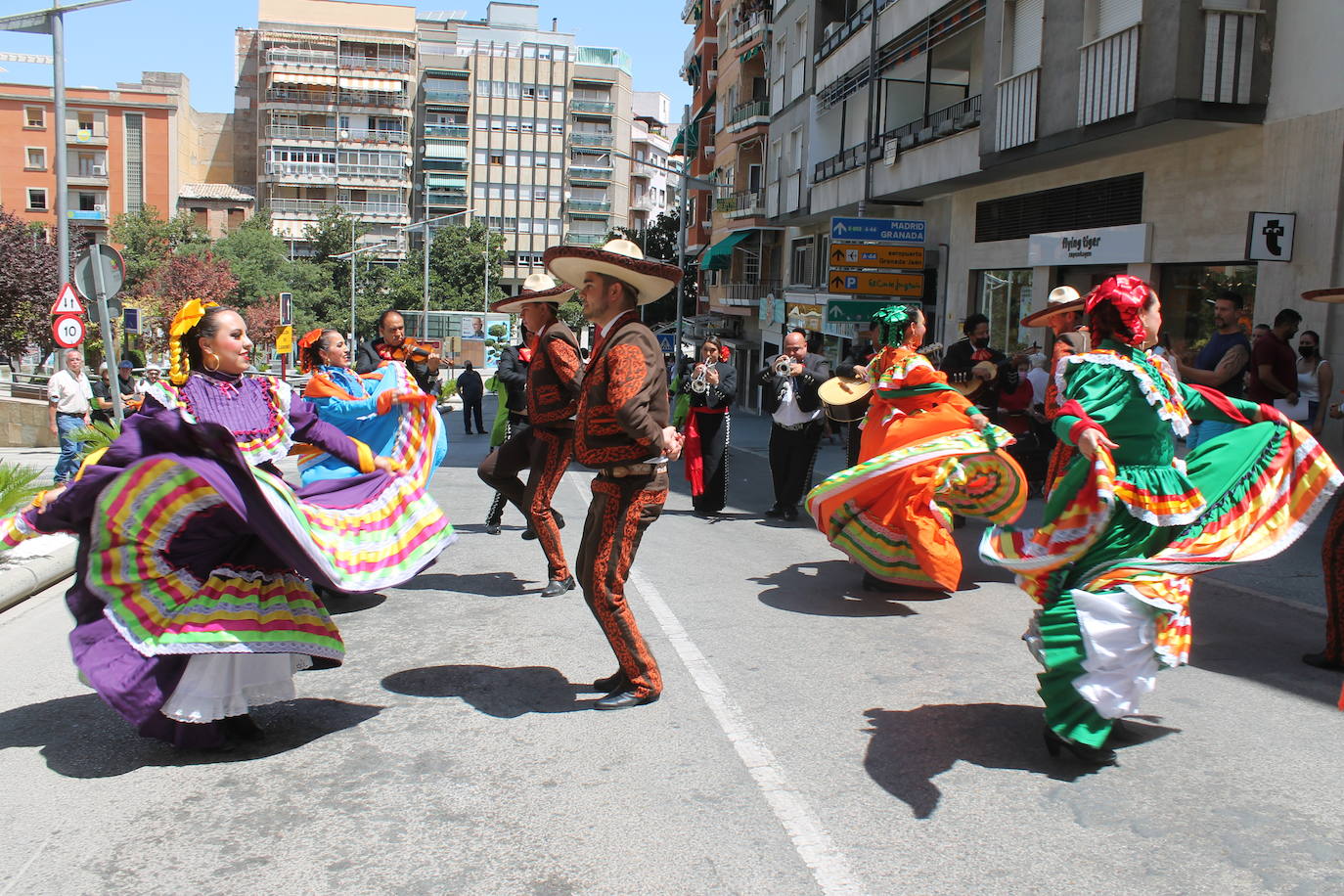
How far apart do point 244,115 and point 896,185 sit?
90.1 m

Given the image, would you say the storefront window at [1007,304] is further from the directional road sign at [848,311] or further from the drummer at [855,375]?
the drummer at [855,375]

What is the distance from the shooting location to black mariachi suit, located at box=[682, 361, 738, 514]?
1153cm

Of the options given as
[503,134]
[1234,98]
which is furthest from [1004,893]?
[503,134]

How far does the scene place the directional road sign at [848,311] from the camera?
18688 mm

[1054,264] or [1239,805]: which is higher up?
[1054,264]

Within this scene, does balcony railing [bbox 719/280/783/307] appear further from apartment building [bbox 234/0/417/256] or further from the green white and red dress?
apartment building [bbox 234/0/417/256]

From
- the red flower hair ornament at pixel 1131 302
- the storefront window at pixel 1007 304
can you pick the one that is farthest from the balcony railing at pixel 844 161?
the red flower hair ornament at pixel 1131 302

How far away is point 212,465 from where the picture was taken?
14.1 feet

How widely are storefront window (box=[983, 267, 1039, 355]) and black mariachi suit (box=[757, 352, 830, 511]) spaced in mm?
8836

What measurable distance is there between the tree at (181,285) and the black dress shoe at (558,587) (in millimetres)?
53931

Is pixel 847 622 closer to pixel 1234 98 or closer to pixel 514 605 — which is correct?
pixel 514 605

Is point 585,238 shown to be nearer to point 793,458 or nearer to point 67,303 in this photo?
point 67,303

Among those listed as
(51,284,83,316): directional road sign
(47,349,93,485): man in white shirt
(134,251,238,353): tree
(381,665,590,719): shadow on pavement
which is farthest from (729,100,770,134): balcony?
(381,665,590,719): shadow on pavement

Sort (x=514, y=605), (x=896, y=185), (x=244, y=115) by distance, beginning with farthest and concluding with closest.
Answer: (x=244, y=115)
(x=896, y=185)
(x=514, y=605)
